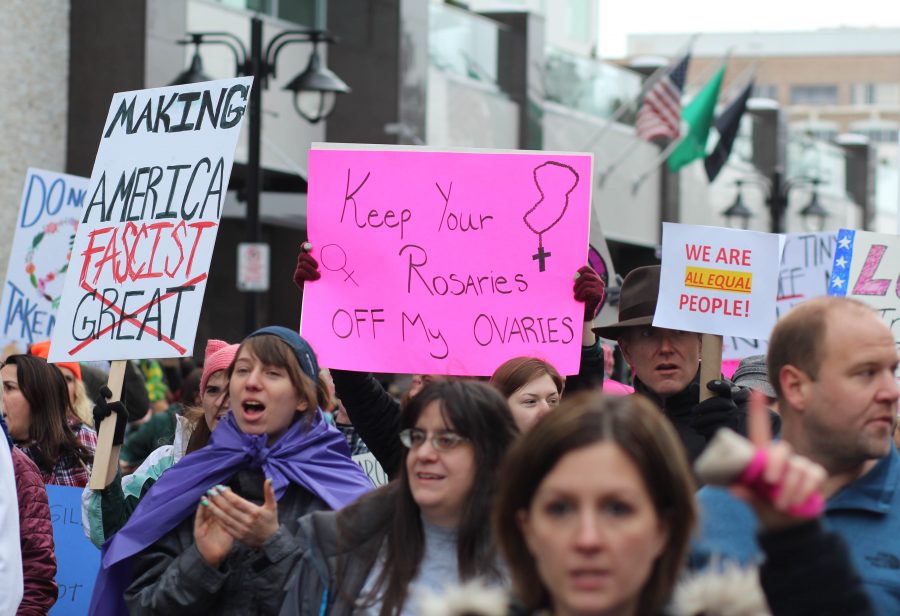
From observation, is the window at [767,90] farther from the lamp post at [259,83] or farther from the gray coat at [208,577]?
the gray coat at [208,577]

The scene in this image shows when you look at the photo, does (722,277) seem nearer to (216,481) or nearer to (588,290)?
(588,290)

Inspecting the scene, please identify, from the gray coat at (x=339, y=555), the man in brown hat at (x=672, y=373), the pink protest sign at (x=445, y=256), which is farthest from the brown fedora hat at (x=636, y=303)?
the gray coat at (x=339, y=555)

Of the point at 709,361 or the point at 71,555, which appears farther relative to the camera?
the point at 71,555

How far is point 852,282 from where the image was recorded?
6.75m

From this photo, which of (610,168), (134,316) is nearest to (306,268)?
(134,316)

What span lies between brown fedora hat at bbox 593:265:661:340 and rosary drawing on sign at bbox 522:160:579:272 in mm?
321

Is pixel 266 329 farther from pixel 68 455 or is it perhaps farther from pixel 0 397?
pixel 68 455

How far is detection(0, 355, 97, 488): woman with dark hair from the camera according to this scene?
261 inches

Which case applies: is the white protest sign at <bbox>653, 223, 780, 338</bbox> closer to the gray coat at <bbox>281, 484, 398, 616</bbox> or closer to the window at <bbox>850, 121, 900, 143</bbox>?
the gray coat at <bbox>281, 484, 398, 616</bbox>

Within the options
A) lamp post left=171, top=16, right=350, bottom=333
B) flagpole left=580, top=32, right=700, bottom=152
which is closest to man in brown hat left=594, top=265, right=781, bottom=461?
lamp post left=171, top=16, right=350, bottom=333

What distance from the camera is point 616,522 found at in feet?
8.46

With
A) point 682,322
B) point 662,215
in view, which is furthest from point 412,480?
point 662,215

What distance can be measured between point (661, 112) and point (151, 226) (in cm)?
1874

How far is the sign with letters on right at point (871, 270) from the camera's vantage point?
675 cm
